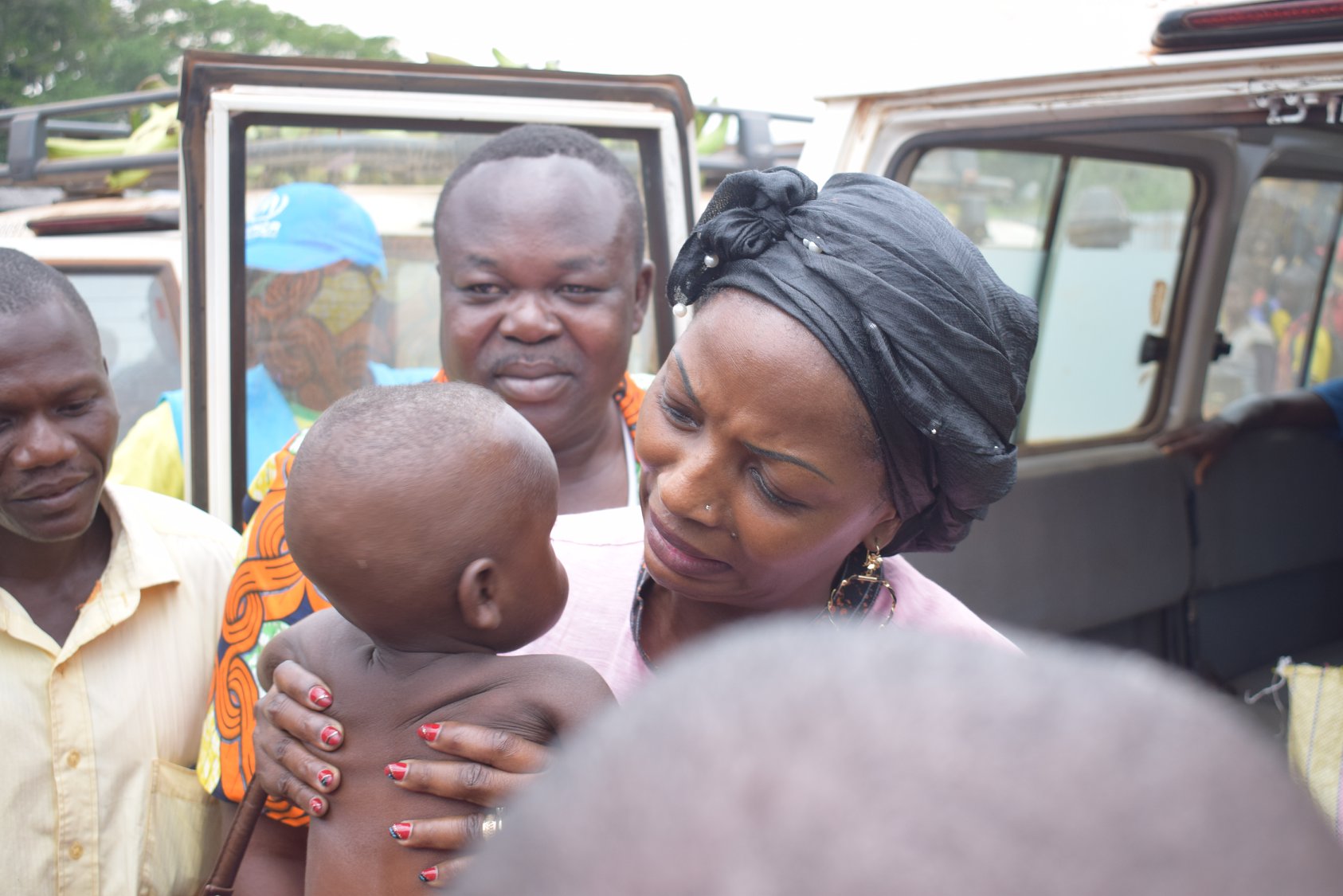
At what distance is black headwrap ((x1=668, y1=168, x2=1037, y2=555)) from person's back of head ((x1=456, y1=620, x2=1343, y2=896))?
0.97 m

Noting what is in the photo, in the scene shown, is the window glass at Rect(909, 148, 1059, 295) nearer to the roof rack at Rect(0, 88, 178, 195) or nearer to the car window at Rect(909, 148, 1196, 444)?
the car window at Rect(909, 148, 1196, 444)

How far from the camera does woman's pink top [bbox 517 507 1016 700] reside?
1628mm

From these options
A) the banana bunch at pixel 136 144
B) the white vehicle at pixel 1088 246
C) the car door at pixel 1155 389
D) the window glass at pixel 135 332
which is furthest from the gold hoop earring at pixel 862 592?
the banana bunch at pixel 136 144

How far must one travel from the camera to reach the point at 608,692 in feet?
4.68

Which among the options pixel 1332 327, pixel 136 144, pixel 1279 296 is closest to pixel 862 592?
pixel 1279 296

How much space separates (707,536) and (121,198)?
4.56 m

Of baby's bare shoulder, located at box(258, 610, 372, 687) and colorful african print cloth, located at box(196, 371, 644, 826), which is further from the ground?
baby's bare shoulder, located at box(258, 610, 372, 687)

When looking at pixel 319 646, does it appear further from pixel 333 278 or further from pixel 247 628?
pixel 333 278

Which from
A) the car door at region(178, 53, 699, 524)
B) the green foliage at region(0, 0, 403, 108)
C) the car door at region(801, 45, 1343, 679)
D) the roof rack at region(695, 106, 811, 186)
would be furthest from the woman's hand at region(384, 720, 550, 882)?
the green foliage at region(0, 0, 403, 108)

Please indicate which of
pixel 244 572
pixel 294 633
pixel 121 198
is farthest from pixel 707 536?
pixel 121 198

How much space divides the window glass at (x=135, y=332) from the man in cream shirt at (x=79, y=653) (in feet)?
6.47

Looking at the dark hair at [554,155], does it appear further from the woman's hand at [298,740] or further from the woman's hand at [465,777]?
the woman's hand at [465,777]

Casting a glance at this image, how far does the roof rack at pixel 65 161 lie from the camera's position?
441 cm

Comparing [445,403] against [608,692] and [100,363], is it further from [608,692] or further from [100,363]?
[100,363]
